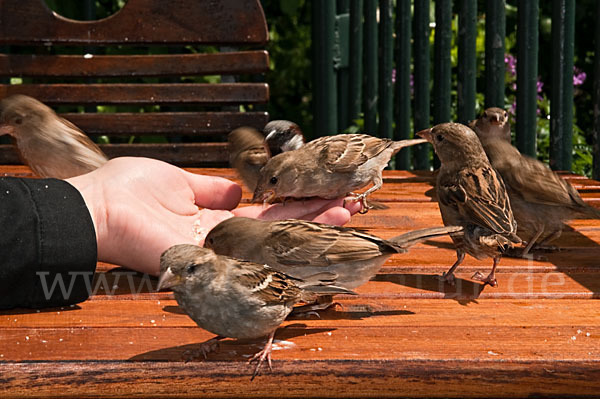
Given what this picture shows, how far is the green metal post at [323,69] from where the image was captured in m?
6.11

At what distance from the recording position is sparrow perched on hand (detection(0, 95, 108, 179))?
4.58 m

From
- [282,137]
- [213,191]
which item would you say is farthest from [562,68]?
[213,191]

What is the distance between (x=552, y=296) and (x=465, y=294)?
0.85ft

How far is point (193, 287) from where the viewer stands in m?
2.21

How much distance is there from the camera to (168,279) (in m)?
2.20

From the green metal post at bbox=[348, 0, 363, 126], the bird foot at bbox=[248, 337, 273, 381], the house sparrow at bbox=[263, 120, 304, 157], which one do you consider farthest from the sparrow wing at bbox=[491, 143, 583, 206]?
the green metal post at bbox=[348, 0, 363, 126]

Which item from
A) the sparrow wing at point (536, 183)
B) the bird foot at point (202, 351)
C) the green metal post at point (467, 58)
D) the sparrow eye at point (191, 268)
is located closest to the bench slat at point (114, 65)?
the green metal post at point (467, 58)

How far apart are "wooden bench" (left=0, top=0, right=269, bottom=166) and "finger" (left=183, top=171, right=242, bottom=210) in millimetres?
2235

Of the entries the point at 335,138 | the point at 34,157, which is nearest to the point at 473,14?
the point at 335,138

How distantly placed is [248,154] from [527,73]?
5.44ft

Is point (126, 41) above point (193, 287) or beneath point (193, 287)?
above

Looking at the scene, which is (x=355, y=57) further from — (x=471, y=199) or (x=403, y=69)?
(x=471, y=199)

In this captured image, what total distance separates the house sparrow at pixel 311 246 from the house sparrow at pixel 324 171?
1146 mm

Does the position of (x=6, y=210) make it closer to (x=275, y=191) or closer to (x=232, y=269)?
(x=232, y=269)
